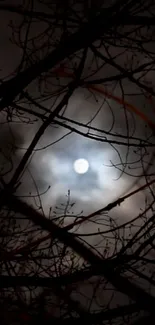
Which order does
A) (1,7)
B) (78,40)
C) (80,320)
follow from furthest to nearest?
(1,7) < (80,320) < (78,40)

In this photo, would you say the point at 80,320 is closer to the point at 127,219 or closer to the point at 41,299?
the point at 41,299

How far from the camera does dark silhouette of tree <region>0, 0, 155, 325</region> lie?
1359 mm

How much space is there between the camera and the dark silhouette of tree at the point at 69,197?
136cm

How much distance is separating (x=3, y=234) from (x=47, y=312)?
1.01 feet

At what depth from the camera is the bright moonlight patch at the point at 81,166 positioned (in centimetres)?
162

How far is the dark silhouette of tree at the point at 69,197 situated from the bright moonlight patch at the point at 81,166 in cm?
9

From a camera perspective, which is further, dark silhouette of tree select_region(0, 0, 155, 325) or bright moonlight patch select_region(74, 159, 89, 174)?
bright moonlight patch select_region(74, 159, 89, 174)

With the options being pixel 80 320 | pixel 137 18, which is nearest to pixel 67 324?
pixel 80 320

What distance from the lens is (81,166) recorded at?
5.32 ft

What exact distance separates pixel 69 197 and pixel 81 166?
12 cm

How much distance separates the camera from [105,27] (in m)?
1.05

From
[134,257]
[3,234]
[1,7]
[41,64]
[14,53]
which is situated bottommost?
[134,257]

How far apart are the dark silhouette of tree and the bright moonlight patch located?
0.29 feet

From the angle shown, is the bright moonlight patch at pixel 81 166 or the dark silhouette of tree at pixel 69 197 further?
the bright moonlight patch at pixel 81 166
